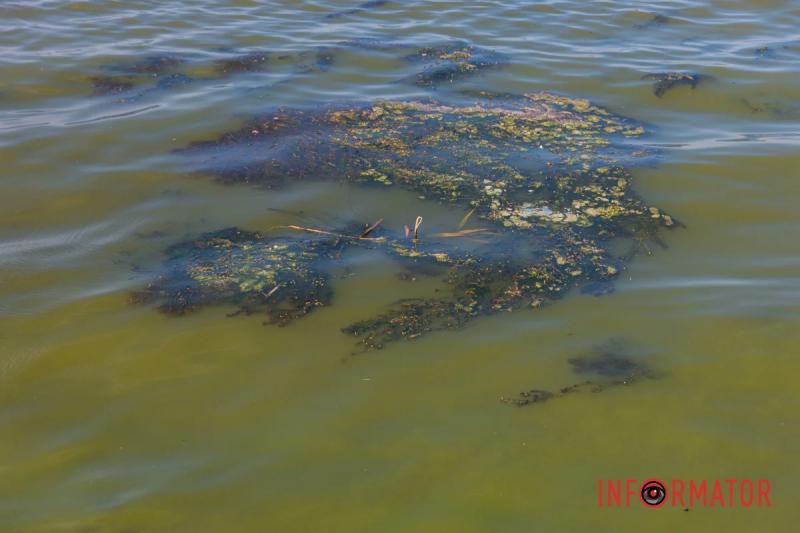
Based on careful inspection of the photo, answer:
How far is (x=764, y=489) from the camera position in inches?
106

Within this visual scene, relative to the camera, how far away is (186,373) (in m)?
3.31

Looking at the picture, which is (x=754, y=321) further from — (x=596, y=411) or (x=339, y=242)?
(x=339, y=242)

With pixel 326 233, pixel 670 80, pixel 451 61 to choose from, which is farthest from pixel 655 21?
pixel 326 233

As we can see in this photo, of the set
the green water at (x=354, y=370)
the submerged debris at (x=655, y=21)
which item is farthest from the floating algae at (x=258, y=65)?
the submerged debris at (x=655, y=21)

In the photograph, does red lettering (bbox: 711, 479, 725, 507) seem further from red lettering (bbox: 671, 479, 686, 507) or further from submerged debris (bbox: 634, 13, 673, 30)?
submerged debris (bbox: 634, 13, 673, 30)

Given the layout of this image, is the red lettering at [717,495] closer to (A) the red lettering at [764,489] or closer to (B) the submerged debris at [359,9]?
(A) the red lettering at [764,489]

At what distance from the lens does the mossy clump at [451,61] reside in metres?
7.08

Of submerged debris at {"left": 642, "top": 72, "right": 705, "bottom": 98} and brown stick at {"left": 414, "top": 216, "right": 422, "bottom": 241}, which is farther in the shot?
submerged debris at {"left": 642, "top": 72, "right": 705, "bottom": 98}

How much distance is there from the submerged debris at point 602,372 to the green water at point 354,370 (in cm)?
5

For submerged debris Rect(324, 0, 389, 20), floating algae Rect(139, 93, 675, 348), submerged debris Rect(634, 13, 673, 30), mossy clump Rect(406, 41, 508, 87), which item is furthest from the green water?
submerged debris Rect(324, 0, 389, 20)

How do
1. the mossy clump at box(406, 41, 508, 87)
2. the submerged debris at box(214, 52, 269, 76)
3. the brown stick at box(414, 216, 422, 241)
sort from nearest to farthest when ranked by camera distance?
the brown stick at box(414, 216, 422, 241) → the mossy clump at box(406, 41, 508, 87) → the submerged debris at box(214, 52, 269, 76)

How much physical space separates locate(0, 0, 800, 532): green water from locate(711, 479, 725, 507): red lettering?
52 millimetres

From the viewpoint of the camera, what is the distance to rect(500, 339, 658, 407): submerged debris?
3168 mm

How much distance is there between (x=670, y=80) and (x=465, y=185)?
3.28 m
